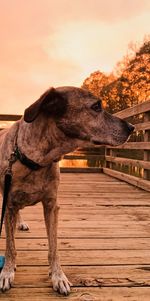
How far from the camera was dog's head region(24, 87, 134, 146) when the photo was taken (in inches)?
99.7

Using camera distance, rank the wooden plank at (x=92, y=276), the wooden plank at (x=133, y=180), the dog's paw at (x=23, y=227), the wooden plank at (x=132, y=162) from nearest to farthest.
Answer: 1. the wooden plank at (x=92, y=276)
2. the dog's paw at (x=23, y=227)
3. the wooden plank at (x=133, y=180)
4. the wooden plank at (x=132, y=162)

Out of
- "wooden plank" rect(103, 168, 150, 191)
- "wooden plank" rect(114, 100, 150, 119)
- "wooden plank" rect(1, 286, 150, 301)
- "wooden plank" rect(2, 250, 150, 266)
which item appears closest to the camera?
"wooden plank" rect(1, 286, 150, 301)

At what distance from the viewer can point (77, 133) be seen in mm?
2564

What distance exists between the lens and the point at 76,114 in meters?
2.57

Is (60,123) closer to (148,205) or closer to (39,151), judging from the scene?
(39,151)

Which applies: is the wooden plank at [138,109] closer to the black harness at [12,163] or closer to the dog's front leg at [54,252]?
the dog's front leg at [54,252]

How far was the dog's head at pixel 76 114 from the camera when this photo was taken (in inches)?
99.7

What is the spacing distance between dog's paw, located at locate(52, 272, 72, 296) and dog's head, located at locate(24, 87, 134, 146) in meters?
0.94

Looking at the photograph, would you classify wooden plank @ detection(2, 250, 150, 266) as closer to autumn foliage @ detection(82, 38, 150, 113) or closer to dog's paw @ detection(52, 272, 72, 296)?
dog's paw @ detection(52, 272, 72, 296)

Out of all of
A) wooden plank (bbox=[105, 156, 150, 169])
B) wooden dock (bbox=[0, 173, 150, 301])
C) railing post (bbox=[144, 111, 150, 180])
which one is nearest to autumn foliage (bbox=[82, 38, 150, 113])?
wooden plank (bbox=[105, 156, 150, 169])

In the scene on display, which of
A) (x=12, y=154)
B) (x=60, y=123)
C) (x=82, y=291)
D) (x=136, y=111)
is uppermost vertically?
(x=136, y=111)

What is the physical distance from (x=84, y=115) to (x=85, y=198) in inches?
150

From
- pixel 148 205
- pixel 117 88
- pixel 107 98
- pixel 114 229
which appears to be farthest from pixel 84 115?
pixel 107 98

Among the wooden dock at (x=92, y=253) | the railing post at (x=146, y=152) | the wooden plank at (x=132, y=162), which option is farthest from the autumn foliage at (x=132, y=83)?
the wooden dock at (x=92, y=253)
